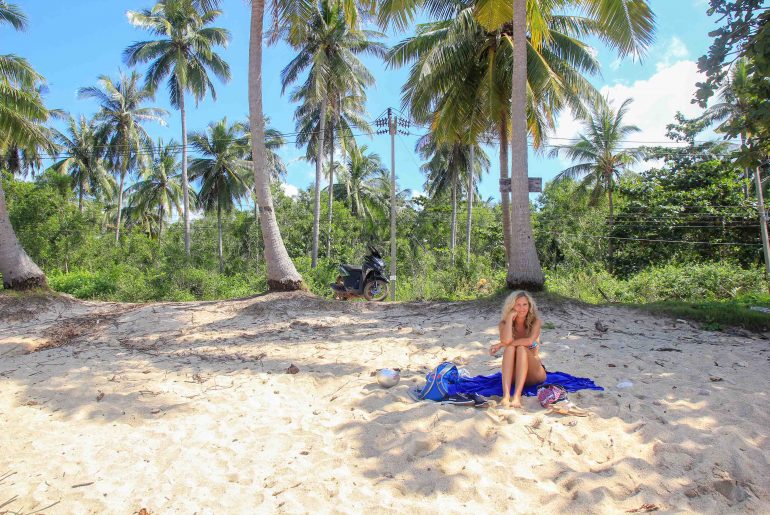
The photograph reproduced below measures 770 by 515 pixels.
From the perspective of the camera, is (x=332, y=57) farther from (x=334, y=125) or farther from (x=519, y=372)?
(x=519, y=372)

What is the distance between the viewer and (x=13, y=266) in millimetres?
8070

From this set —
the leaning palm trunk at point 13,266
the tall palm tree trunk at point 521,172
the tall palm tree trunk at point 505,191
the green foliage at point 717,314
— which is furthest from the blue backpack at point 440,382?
the leaning palm trunk at point 13,266

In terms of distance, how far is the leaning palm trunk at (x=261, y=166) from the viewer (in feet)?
27.7

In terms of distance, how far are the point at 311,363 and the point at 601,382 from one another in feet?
9.68

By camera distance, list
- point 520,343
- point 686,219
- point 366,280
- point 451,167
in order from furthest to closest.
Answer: point 451,167 → point 686,219 → point 366,280 → point 520,343

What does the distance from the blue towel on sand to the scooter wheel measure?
590cm

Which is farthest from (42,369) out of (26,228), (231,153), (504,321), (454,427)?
(231,153)

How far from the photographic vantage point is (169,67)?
68.8 feet

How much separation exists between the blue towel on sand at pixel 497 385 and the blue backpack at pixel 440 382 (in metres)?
0.06

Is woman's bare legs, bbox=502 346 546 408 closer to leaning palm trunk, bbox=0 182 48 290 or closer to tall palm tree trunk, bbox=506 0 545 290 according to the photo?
tall palm tree trunk, bbox=506 0 545 290

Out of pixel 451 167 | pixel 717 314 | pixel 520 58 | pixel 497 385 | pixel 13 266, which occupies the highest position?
pixel 451 167

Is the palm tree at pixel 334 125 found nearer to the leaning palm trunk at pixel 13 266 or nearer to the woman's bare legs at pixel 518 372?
the leaning palm trunk at pixel 13 266

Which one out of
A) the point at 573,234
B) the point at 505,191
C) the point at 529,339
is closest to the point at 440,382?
the point at 529,339

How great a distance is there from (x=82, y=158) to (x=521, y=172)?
1135 inches
